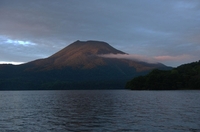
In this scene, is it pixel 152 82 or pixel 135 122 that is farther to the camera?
pixel 152 82

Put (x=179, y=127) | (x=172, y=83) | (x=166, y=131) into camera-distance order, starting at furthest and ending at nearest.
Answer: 1. (x=172, y=83)
2. (x=179, y=127)
3. (x=166, y=131)

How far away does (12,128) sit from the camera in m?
31.0

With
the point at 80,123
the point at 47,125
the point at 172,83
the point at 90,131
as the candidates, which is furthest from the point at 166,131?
the point at 172,83

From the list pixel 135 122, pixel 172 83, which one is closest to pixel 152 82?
pixel 172 83

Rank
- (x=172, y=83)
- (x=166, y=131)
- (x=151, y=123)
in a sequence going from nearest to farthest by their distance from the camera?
Answer: (x=166, y=131)
(x=151, y=123)
(x=172, y=83)

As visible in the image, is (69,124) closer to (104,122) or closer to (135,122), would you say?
(104,122)

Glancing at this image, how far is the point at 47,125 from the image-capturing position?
107 feet

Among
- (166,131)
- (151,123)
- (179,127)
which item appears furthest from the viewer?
(151,123)

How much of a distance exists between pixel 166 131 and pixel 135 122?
20.9ft

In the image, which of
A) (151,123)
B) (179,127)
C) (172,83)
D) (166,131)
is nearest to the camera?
(166,131)

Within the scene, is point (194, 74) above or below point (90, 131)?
above

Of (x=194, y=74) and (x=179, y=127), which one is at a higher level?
(x=194, y=74)

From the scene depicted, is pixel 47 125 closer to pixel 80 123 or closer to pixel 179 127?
pixel 80 123

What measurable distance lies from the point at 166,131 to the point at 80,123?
35.4 ft
